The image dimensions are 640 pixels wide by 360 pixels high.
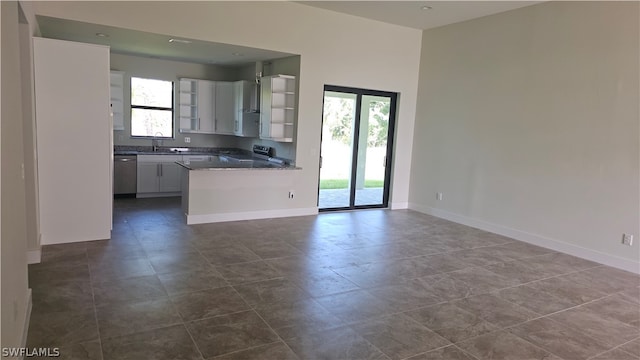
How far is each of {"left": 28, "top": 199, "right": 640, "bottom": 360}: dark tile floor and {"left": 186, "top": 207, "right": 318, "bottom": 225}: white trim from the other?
32cm

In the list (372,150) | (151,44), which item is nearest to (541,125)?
(372,150)

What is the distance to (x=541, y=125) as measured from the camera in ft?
18.3

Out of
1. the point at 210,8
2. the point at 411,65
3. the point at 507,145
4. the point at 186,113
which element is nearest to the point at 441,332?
the point at 507,145

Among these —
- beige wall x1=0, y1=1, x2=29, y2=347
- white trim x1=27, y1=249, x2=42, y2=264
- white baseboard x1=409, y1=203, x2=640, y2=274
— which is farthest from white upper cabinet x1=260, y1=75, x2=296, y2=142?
beige wall x1=0, y1=1, x2=29, y2=347

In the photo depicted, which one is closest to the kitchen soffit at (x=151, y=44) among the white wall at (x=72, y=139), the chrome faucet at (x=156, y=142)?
the white wall at (x=72, y=139)

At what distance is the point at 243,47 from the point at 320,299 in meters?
3.89

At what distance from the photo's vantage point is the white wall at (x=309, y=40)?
203 inches

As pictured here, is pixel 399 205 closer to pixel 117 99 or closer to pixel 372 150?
pixel 372 150

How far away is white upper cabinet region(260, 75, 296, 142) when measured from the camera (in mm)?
6566

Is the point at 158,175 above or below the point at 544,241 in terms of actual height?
above

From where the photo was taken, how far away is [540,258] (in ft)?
16.7

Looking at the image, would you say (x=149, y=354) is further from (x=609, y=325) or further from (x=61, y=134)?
(x=609, y=325)

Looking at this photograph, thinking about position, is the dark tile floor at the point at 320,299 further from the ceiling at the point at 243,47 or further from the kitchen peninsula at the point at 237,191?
the ceiling at the point at 243,47

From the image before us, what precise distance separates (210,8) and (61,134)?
241 cm
